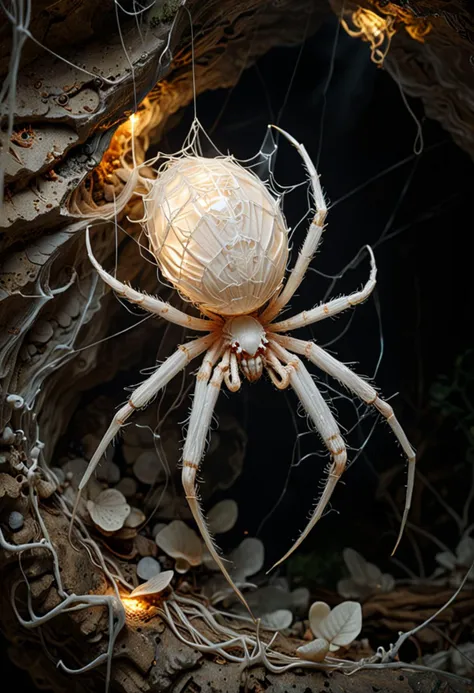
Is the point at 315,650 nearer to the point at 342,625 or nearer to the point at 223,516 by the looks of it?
the point at 342,625

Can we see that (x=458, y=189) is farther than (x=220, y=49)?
Yes

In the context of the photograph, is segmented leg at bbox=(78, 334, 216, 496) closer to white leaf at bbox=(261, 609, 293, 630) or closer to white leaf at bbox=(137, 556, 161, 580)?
white leaf at bbox=(137, 556, 161, 580)

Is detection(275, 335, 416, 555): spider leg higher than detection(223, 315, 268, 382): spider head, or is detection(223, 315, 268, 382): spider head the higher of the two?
detection(223, 315, 268, 382): spider head

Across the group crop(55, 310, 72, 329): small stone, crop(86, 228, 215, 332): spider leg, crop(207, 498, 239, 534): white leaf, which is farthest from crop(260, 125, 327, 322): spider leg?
crop(207, 498, 239, 534): white leaf

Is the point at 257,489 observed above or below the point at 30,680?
above

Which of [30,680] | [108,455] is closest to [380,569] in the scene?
[108,455]

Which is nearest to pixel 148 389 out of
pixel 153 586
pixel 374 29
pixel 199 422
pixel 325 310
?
pixel 199 422

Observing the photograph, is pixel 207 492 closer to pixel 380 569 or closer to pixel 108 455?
pixel 108 455
